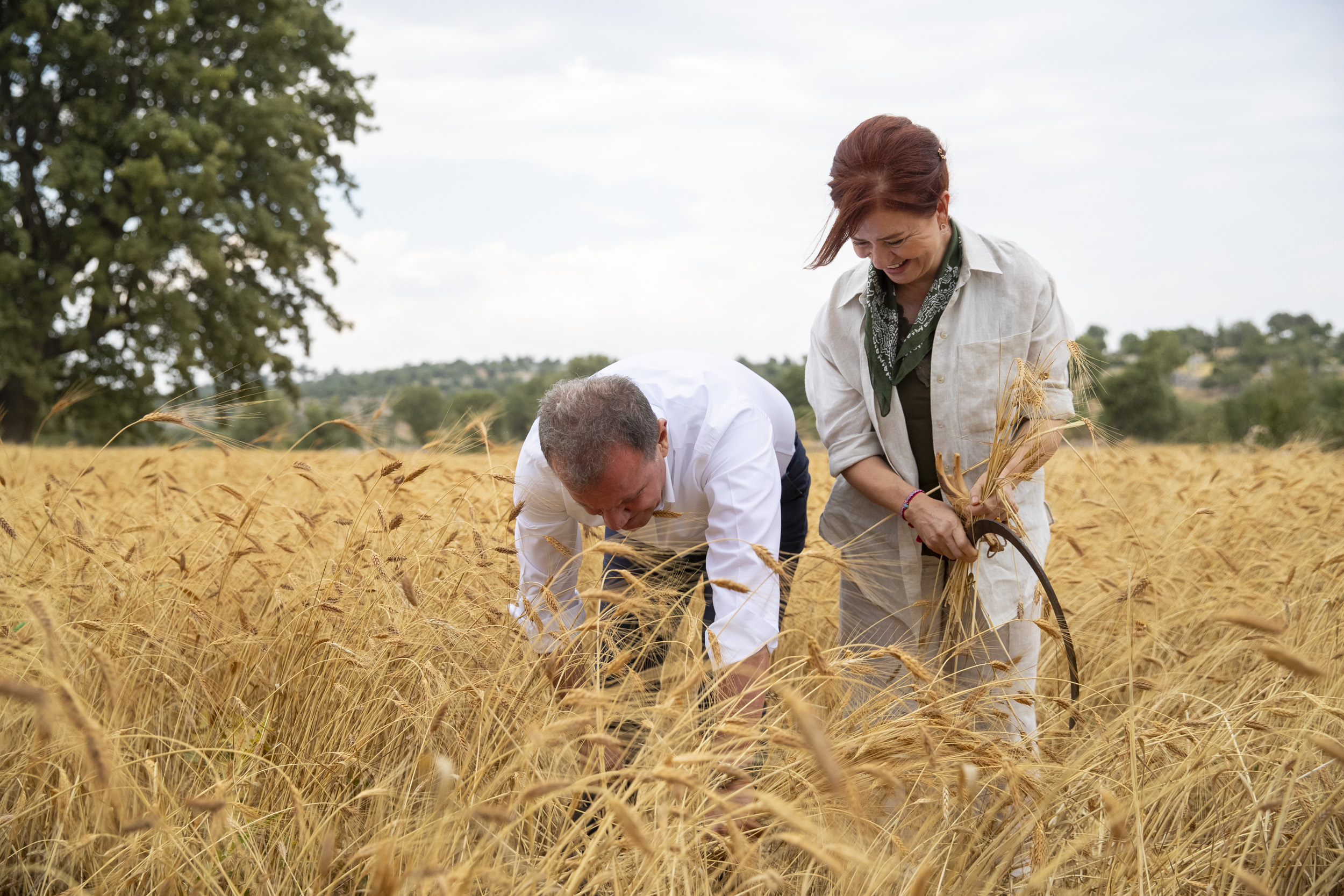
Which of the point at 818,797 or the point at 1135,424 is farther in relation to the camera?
the point at 1135,424

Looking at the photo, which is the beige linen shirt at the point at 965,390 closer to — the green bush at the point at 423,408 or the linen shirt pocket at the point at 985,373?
the linen shirt pocket at the point at 985,373

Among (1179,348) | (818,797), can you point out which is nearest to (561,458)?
(818,797)

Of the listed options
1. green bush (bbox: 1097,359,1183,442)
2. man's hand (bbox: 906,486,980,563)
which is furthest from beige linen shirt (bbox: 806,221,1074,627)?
green bush (bbox: 1097,359,1183,442)

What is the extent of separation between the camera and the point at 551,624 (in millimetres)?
2053

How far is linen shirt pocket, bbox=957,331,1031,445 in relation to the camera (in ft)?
7.72

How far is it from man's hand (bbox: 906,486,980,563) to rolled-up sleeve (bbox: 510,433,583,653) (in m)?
0.94

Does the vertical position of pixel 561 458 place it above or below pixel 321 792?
above

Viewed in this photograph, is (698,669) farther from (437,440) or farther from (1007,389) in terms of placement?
(437,440)

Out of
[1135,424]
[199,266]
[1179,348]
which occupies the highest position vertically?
[199,266]

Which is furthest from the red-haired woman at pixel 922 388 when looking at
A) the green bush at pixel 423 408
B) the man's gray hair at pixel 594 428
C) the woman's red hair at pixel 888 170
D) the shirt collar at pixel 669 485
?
the green bush at pixel 423 408

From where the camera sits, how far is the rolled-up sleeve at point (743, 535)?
6.32 ft

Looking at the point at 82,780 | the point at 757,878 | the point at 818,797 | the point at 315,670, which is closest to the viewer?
the point at 757,878

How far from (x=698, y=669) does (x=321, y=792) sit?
0.94 meters

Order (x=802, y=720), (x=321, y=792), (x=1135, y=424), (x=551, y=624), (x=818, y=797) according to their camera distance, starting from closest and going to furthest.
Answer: (x=802, y=720) → (x=818, y=797) → (x=321, y=792) → (x=551, y=624) → (x=1135, y=424)
